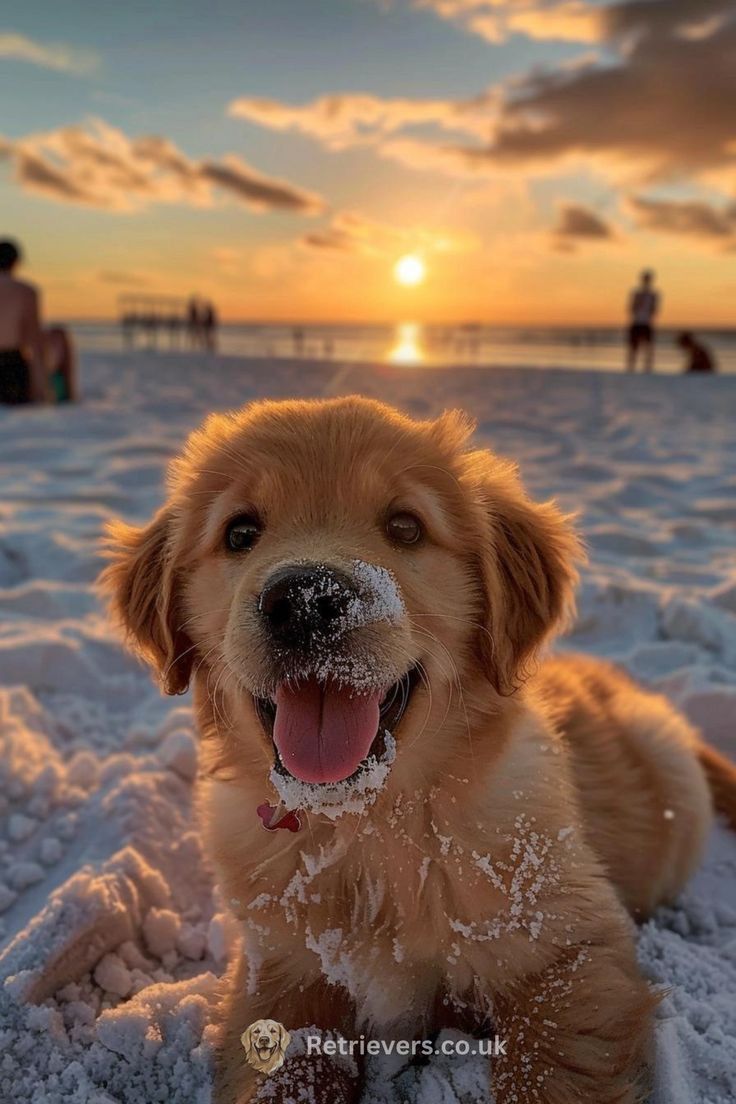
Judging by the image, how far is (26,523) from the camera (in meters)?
5.30

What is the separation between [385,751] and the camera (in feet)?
5.85

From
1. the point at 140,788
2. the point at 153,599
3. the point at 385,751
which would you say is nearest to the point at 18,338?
the point at 140,788

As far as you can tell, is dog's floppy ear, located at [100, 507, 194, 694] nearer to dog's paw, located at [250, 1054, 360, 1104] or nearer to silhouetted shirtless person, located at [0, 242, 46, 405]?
dog's paw, located at [250, 1054, 360, 1104]

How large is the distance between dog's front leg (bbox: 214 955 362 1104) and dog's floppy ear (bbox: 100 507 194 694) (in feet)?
2.42

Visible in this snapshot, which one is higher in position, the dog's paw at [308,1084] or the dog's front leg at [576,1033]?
the dog's front leg at [576,1033]

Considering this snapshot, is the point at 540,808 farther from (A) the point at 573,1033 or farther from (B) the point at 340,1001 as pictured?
(B) the point at 340,1001

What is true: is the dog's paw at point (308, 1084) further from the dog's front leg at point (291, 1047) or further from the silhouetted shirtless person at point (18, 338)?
the silhouetted shirtless person at point (18, 338)

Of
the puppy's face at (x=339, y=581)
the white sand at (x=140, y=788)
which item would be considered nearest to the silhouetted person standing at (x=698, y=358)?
the white sand at (x=140, y=788)

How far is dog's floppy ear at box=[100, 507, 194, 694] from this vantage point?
2174mm

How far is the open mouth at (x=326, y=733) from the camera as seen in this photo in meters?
1.73

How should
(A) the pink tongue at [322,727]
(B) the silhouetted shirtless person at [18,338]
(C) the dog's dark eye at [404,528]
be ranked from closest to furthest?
1. (A) the pink tongue at [322,727]
2. (C) the dog's dark eye at [404,528]
3. (B) the silhouetted shirtless person at [18,338]

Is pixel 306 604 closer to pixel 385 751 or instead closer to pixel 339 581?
pixel 339 581

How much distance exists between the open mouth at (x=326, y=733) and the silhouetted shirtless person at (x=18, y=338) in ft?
29.1

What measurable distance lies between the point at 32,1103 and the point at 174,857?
2.88ft
